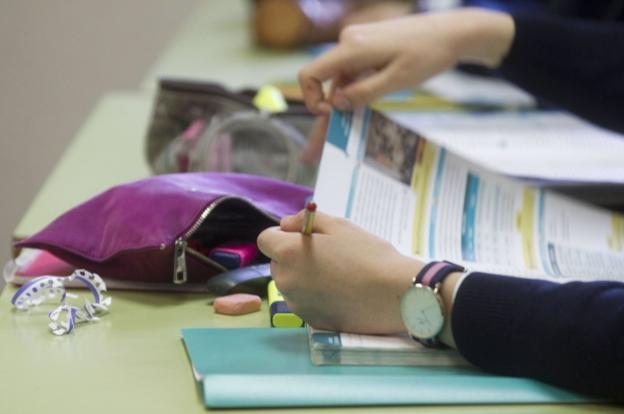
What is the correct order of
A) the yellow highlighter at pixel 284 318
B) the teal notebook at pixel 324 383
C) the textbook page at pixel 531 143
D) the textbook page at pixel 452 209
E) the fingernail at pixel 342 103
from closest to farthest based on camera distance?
the teal notebook at pixel 324 383
the yellow highlighter at pixel 284 318
the textbook page at pixel 452 209
the fingernail at pixel 342 103
the textbook page at pixel 531 143

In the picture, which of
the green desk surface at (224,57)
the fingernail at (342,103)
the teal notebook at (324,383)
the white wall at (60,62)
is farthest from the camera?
the white wall at (60,62)

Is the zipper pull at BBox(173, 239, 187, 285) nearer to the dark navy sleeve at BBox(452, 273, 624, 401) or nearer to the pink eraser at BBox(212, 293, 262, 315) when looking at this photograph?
the pink eraser at BBox(212, 293, 262, 315)

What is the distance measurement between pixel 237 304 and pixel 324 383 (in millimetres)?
169

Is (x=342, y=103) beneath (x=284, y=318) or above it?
above

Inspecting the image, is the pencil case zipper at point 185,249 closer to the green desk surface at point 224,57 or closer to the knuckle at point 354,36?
the knuckle at point 354,36

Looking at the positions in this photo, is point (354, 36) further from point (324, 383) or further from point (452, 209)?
point (324, 383)

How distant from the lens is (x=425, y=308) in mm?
703

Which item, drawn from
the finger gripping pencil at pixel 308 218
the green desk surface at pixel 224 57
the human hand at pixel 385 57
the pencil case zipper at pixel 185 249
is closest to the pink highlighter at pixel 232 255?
the pencil case zipper at pixel 185 249

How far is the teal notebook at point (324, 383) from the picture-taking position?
2.09 ft

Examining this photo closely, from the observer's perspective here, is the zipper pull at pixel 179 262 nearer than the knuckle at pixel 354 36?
Yes

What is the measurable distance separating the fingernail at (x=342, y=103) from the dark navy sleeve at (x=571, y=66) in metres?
0.26

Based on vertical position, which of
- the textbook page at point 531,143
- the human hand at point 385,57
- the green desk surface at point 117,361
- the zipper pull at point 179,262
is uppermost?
the human hand at point 385,57

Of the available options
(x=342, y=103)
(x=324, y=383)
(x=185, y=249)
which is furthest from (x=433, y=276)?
(x=342, y=103)

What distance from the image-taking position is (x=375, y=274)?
2.39 feet
